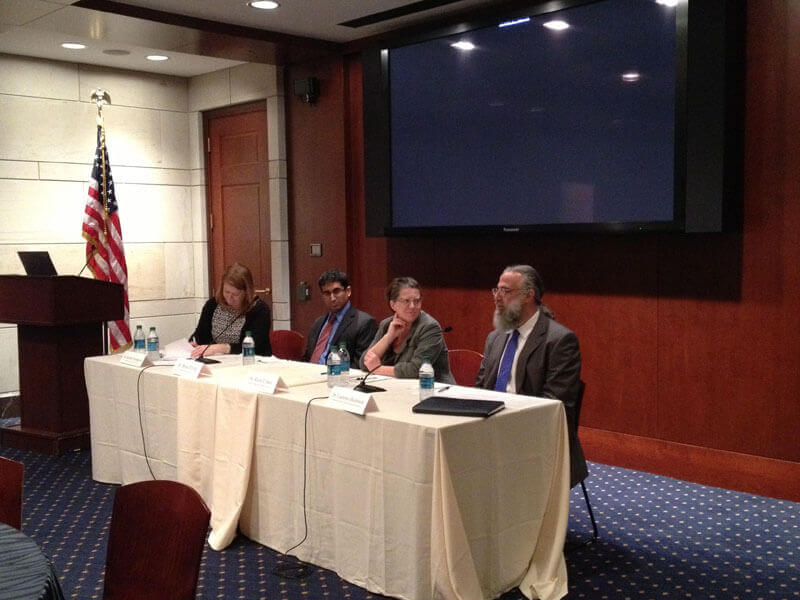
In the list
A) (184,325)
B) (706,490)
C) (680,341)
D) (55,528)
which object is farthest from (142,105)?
(706,490)

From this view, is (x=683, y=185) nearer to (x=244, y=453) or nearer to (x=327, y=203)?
(x=244, y=453)

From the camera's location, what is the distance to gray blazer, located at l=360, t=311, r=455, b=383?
4.47 m

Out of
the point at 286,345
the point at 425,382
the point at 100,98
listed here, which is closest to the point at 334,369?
the point at 425,382

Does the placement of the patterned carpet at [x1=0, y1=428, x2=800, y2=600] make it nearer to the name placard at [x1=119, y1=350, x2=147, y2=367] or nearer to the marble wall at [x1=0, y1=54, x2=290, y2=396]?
the name placard at [x1=119, y1=350, x2=147, y2=367]

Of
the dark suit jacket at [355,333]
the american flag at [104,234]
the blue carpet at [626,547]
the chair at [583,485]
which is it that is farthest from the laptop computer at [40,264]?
the chair at [583,485]

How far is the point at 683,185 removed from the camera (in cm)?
472

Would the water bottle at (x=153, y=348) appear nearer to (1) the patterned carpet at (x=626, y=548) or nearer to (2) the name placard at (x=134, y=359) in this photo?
(2) the name placard at (x=134, y=359)

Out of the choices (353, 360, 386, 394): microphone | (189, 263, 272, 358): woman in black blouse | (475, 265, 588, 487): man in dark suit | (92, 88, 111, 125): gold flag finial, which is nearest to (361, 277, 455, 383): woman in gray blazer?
(475, 265, 588, 487): man in dark suit

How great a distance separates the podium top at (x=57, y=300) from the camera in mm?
5691

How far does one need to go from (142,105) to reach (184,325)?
205cm

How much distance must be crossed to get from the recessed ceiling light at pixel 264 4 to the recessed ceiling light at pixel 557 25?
1.71m

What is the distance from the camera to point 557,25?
5.26m

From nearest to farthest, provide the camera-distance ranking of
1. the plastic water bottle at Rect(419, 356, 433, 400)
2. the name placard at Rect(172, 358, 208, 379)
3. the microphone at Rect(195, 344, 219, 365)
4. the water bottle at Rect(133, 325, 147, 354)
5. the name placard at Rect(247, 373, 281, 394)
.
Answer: the plastic water bottle at Rect(419, 356, 433, 400), the name placard at Rect(247, 373, 281, 394), the name placard at Rect(172, 358, 208, 379), the microphone at Rect(195, 344, 219, 365), the water bottle at Rect(133, 325, 147, 354)

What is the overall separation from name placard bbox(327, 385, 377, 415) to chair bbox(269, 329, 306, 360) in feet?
7.37
